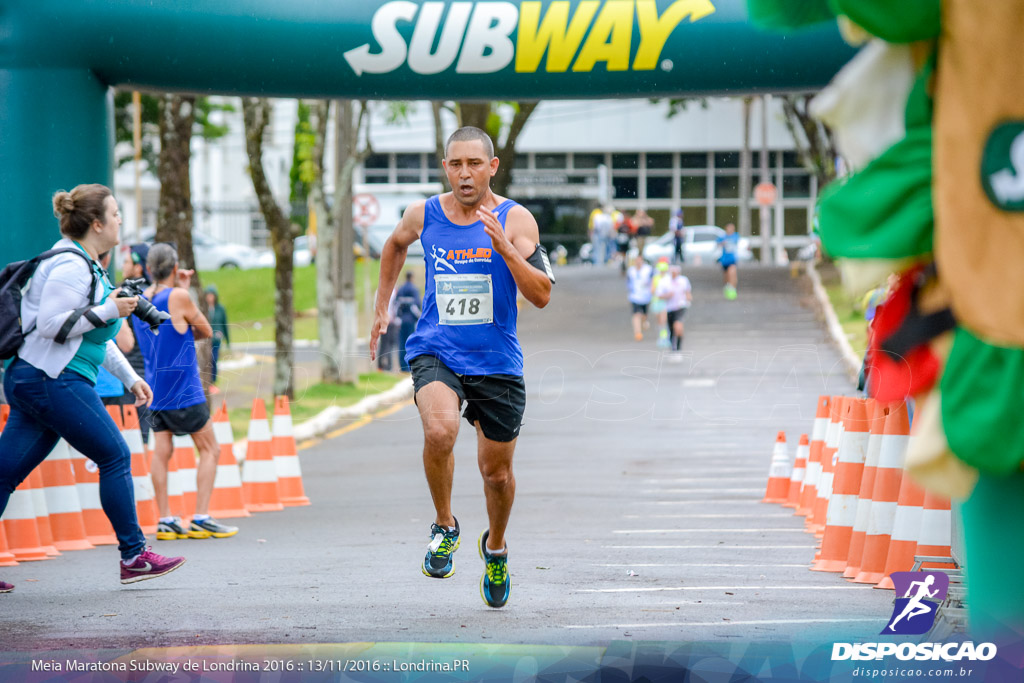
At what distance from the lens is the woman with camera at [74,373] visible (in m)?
6.57

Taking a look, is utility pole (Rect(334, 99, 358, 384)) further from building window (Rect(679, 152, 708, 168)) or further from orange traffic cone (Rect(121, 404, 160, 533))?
building window (Rect(679, 152, 708, 168))

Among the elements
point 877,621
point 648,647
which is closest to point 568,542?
point 877,621

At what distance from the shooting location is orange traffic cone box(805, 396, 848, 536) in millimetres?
9055

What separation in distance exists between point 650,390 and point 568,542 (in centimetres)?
1340

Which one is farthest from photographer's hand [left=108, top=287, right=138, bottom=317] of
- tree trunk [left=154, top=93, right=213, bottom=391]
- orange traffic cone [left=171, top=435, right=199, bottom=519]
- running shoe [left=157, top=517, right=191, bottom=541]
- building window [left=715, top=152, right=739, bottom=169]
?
building window [left=715, top=152, right=739, bottom=169]

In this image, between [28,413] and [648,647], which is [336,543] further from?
[648,647]

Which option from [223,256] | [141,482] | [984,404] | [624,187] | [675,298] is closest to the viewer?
[984,404]

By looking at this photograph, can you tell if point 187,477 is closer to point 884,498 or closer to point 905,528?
point 884,498

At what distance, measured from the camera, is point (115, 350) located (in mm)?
7422

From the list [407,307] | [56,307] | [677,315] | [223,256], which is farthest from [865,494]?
[223,256]

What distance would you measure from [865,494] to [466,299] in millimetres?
2643

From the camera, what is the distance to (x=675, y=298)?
24.2 meters

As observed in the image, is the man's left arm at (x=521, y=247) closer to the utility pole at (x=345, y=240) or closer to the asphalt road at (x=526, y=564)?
the asphalt road at (x=526, y=564)

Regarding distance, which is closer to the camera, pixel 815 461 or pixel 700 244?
pixel 815 461
